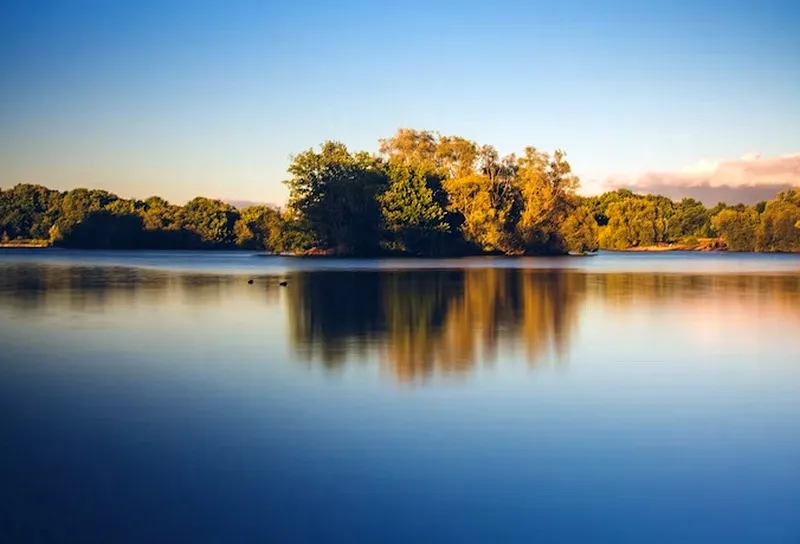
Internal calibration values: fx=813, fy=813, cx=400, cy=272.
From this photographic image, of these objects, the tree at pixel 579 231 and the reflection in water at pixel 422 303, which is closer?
the reflection in water at pixel 422 303

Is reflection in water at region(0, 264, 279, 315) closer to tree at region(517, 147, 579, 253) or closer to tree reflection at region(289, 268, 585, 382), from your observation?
tree reflection at region(289, 268, 585, 382)

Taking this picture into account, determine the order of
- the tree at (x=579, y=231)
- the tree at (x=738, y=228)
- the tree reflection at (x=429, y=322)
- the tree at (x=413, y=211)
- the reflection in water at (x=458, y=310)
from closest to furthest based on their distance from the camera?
the tree reflection at (x=429, y=322)
the reflection in water at (x=458, y=310)
the tree at (x=413, y=211)
the tree at (x=579, y=231)
the tree at (x=738, y=228)

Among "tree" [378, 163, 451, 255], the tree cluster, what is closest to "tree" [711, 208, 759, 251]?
"tree" [378, 163, 451, 255]

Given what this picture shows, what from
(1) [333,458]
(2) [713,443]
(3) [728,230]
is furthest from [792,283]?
(3) [728,230]

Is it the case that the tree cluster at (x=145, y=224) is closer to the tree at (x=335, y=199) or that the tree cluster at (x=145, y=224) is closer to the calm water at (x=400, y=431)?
the tree at (x=335, y=199)

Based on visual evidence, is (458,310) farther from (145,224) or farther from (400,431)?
(145,224)

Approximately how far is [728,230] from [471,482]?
11225 cm

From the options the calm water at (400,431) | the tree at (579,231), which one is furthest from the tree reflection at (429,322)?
the tree at (579,231)

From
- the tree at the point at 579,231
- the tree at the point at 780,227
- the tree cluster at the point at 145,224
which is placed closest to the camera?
A: the tree at the point at 579,231

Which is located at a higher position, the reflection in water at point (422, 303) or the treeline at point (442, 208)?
the treeline at point (442, 208)

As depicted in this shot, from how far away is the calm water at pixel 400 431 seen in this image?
18.3 ft

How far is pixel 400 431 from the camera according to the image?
7996mm

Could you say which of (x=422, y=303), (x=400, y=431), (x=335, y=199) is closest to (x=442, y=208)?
(x=335, y=199)

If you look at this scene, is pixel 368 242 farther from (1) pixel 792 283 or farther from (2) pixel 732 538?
(2) pixel 732 538
